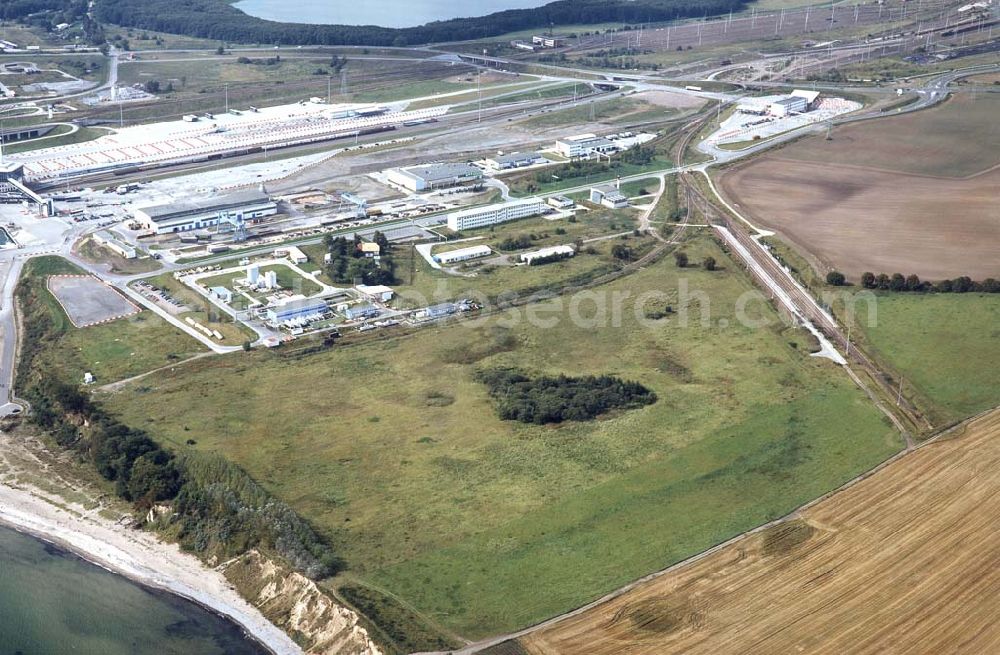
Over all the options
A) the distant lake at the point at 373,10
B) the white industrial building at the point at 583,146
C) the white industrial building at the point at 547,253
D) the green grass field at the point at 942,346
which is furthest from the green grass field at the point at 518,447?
the distant lake at the point at 373,10

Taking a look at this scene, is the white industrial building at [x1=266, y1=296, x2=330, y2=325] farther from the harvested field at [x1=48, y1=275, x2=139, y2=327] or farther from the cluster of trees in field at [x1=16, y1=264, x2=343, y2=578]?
the cluster of trees in field at [x1=16, y1=264, x2=343, y2=578]

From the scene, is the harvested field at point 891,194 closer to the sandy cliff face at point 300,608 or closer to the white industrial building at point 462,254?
the white industrial building at point 462,254

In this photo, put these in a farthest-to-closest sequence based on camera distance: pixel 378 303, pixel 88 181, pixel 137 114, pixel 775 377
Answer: pixel 137 114
pixel 88 181
pixel 378 303
pixel 775 377

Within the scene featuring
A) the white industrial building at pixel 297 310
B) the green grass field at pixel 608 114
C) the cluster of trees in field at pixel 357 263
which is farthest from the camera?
the green grass field at pixel 608 114

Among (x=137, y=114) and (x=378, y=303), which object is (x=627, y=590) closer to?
(x=378, y=303)

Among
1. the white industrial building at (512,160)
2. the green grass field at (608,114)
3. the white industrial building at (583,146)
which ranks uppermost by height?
the green grass field at (608,114)

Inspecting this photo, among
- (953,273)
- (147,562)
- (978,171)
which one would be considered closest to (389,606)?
(147,562)

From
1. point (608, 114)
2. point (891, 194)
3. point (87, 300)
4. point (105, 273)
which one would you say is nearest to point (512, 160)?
point (608, 114)
